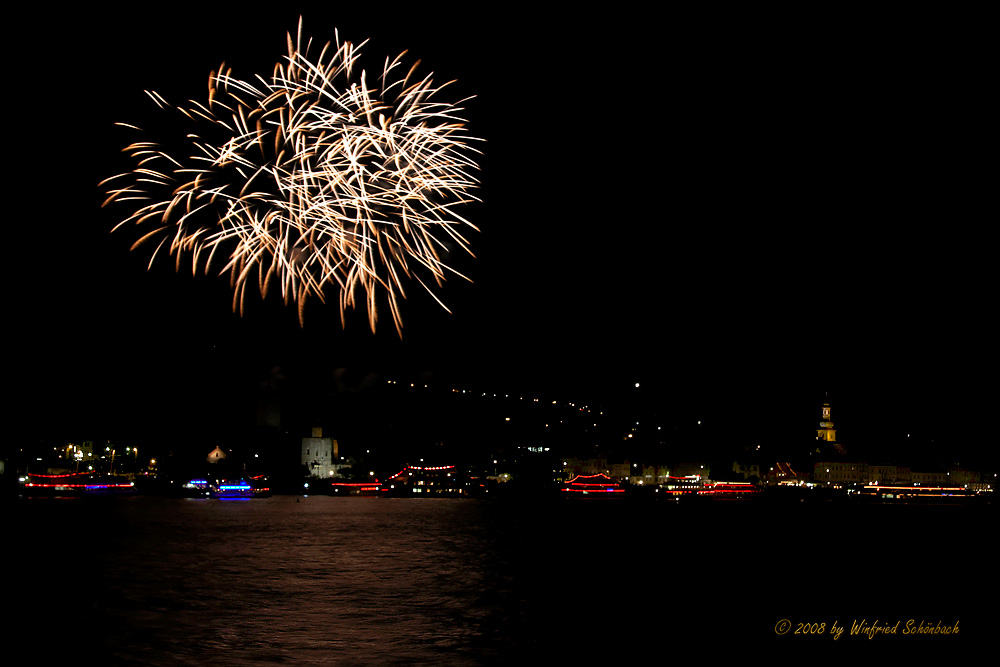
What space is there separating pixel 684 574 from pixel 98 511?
40.9 meters

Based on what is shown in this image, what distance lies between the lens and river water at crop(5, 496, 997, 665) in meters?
15.8

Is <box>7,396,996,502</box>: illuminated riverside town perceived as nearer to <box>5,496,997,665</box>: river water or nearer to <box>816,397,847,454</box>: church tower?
<box>816,397,847,454</box>: church tower

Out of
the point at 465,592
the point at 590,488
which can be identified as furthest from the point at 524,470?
the point at 465,592

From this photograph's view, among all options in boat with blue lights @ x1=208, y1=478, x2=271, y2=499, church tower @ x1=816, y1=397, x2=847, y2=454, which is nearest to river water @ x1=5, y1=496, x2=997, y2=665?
boat with blue lights @ x1=208, y1=478, x2=271, y2=499

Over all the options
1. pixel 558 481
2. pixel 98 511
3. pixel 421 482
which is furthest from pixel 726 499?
pixel 98 511

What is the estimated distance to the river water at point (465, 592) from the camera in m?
15.8

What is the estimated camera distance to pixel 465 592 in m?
22.6

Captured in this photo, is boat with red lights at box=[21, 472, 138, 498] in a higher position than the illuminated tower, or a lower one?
lower

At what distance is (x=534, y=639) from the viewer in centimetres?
1703

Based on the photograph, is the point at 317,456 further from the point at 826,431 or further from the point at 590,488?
the point at 826,431

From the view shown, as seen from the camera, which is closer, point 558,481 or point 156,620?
point 156,620

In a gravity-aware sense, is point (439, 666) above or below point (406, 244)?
below

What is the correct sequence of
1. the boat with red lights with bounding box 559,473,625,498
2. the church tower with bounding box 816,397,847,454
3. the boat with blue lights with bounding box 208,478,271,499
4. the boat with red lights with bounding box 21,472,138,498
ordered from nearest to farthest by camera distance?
1. the boat with red lights with bounding box 21,472,138,498
2. the boat with blue lights with bounding box 208,478,271,499
3. the boat with red lights with bounding box 559,473,625,498
4. the church tower with bounding box 816,397,847,454

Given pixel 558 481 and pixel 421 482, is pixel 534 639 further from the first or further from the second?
pixel 558 481
